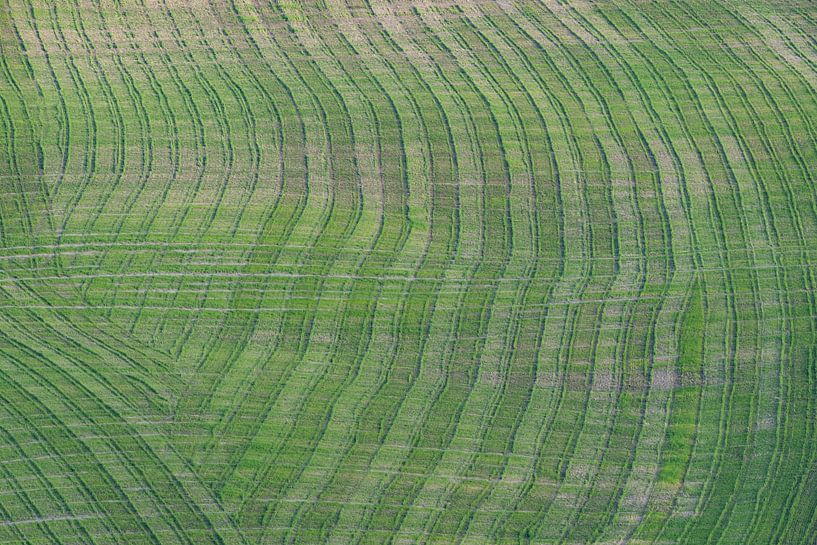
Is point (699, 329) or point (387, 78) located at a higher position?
point (699, 329)

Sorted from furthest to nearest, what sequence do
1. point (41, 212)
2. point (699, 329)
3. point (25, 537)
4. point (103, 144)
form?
point (103, 144)
point (41, 212)
point (699, 329)
point (25, 537)

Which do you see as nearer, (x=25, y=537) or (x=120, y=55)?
(x=25, y=537)

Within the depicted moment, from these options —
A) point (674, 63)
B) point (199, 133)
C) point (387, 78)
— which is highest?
point (674, 63)

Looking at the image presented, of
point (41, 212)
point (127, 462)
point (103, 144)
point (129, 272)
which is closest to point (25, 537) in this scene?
point (127, 462)

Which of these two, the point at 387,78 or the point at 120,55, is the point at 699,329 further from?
the point at 120,55

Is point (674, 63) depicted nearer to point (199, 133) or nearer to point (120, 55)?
point (199, 133)

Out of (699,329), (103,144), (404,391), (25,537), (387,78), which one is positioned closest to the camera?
(25,537)
